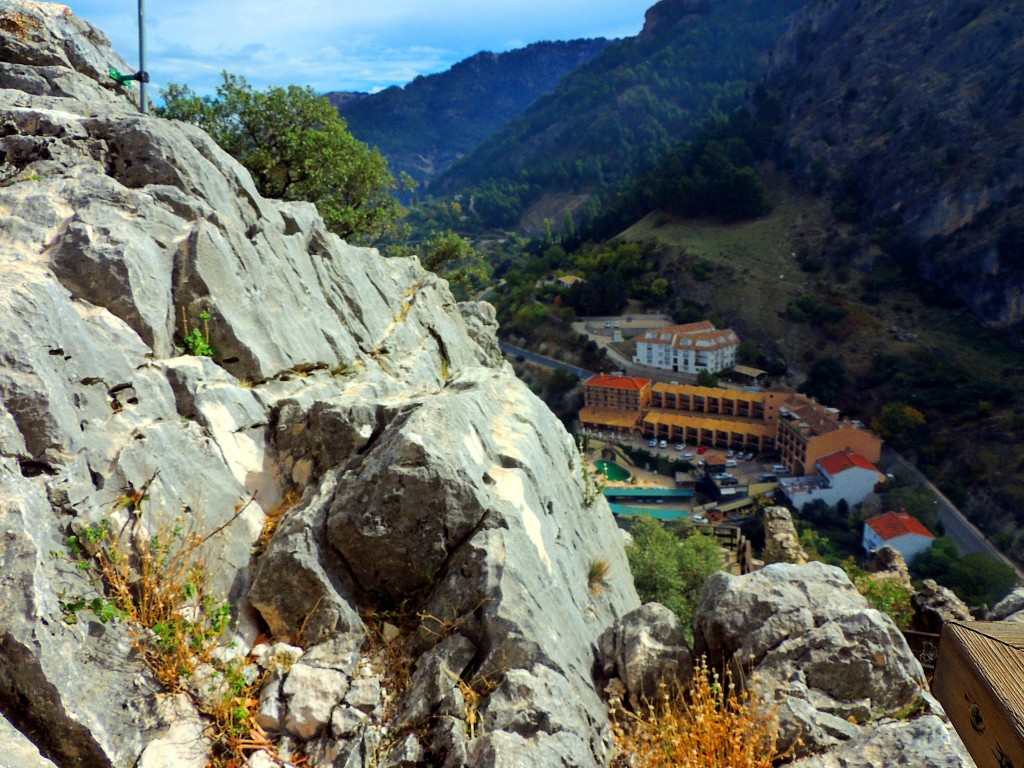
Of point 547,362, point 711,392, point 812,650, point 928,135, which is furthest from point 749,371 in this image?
point 812,650

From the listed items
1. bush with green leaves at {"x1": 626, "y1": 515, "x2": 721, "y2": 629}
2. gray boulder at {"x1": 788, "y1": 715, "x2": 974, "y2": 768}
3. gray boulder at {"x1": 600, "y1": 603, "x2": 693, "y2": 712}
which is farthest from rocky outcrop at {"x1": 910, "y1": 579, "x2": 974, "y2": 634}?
gray boulder at {"x1": 788, "y1": 715, "x2": 974, "y2": 768}

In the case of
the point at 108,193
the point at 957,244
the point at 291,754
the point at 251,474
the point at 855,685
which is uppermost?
the point at 108,193

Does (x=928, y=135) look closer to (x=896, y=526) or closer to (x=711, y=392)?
(x=711, y=392)

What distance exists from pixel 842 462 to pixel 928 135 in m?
71.2

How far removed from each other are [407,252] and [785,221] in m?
97.6

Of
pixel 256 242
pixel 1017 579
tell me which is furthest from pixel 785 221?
pixel 256 242

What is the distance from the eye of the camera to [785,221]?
361 ft

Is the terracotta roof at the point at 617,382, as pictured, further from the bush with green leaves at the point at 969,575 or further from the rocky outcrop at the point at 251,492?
the rocky outcrop at the point at 251,492

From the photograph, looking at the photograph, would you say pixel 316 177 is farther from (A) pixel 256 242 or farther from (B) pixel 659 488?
(B) pixel 659 488

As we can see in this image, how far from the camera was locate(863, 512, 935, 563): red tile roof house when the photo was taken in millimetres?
49906

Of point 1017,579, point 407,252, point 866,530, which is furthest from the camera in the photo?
point 866,530

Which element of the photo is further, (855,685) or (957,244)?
(957,244)

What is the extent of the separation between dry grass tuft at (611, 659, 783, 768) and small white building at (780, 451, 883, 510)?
59.4 m

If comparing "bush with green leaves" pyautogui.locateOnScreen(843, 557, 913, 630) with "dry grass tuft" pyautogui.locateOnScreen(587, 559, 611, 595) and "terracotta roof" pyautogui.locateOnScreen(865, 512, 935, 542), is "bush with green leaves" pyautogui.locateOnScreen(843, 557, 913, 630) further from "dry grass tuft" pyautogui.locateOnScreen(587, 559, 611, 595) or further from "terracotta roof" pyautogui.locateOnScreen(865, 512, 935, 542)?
"terracotta roof" pyautogui.locateOnScreen(865, 512, 935, 542)
